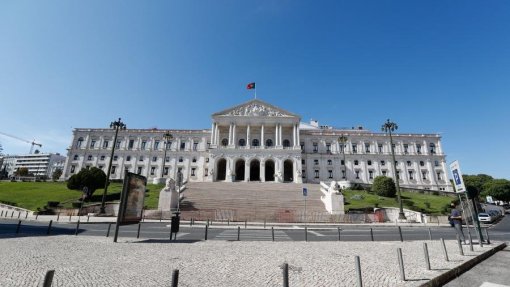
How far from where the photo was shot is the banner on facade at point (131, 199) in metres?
11.8

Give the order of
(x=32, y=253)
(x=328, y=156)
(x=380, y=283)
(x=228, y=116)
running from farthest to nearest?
(x=328, y=156) → (x=228, y=116) → (x=32, y=253) → (x=380, y=283)

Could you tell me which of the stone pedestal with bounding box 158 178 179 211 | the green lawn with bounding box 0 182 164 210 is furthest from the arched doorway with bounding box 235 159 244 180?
the stone pedestal with bounding box 158 178 179 211

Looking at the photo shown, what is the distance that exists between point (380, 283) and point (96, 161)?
7146 cm

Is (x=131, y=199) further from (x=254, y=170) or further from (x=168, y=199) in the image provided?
(x=254, y=170)

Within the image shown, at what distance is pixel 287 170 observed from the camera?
57594mm

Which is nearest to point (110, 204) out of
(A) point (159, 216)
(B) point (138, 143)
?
(A) point (159, 216)

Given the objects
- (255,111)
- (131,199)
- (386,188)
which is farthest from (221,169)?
(131,199)

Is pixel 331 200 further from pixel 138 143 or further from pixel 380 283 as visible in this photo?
pixel 138 143

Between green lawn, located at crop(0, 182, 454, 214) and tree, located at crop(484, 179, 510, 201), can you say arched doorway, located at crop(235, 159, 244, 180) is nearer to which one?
green lawn, located at crop(0, 182, 454, 214)

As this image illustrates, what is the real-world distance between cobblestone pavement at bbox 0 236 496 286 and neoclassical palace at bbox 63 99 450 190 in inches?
1797

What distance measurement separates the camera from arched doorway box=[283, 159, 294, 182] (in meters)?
55.6

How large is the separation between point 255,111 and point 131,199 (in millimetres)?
46474

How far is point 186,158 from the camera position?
62688 millimetres

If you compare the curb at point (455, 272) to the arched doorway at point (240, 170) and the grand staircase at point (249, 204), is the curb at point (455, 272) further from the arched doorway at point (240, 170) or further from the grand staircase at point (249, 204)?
the arched doorway at point (240, 170)
